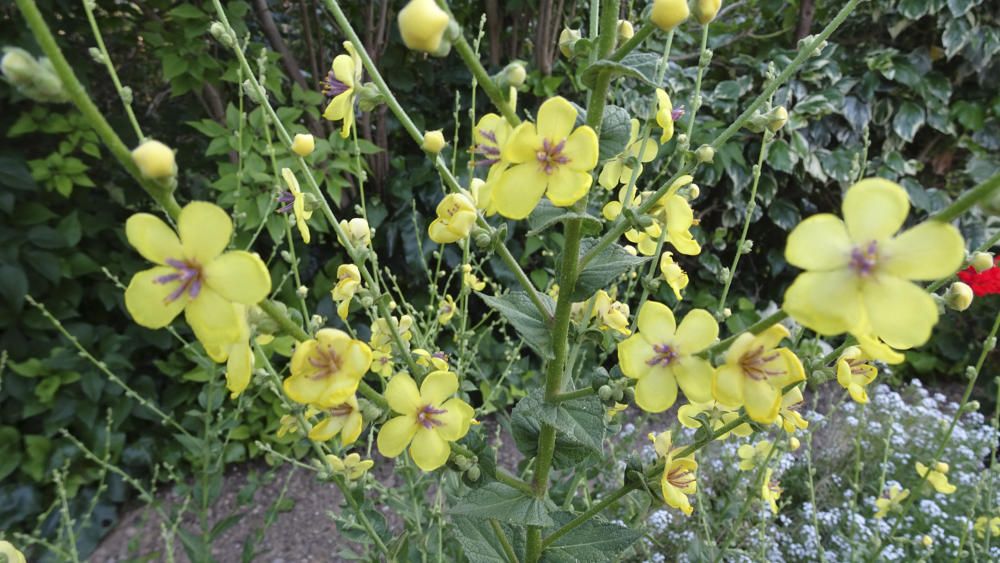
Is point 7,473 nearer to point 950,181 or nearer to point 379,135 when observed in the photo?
point 379,135

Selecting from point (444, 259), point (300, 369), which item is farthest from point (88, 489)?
point (300, 369)

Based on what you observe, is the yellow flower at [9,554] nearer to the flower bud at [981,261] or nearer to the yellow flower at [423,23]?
the yellow flower at [423,23]

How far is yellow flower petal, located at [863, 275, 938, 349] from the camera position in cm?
47

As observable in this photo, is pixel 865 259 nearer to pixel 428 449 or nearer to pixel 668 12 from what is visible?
pixel 668 12

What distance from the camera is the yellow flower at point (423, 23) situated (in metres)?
0.54

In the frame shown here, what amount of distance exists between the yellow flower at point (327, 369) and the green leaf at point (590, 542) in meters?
0.45

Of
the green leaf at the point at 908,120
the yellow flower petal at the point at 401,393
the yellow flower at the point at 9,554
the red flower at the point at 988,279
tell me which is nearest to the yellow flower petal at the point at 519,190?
the yellow flower petal at the point at 401,393

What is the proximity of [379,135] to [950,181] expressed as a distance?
9.70 feet

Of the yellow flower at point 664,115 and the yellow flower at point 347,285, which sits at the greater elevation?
the yellow flower at point 664,115

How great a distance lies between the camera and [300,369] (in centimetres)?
56

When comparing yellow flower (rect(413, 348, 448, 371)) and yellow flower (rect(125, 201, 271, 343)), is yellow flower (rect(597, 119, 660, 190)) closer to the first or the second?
yellow flower (rect(413, 348, 448, 371))

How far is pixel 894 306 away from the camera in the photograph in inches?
18.9

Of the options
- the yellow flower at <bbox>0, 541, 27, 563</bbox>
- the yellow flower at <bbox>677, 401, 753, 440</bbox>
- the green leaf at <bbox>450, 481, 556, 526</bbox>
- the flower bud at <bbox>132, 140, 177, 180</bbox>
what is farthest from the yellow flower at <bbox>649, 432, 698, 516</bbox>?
the yellow flower at <bbox>0, 541, 27, 563</bbox>

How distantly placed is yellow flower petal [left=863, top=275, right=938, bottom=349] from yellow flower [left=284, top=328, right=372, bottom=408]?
452 millimetres
